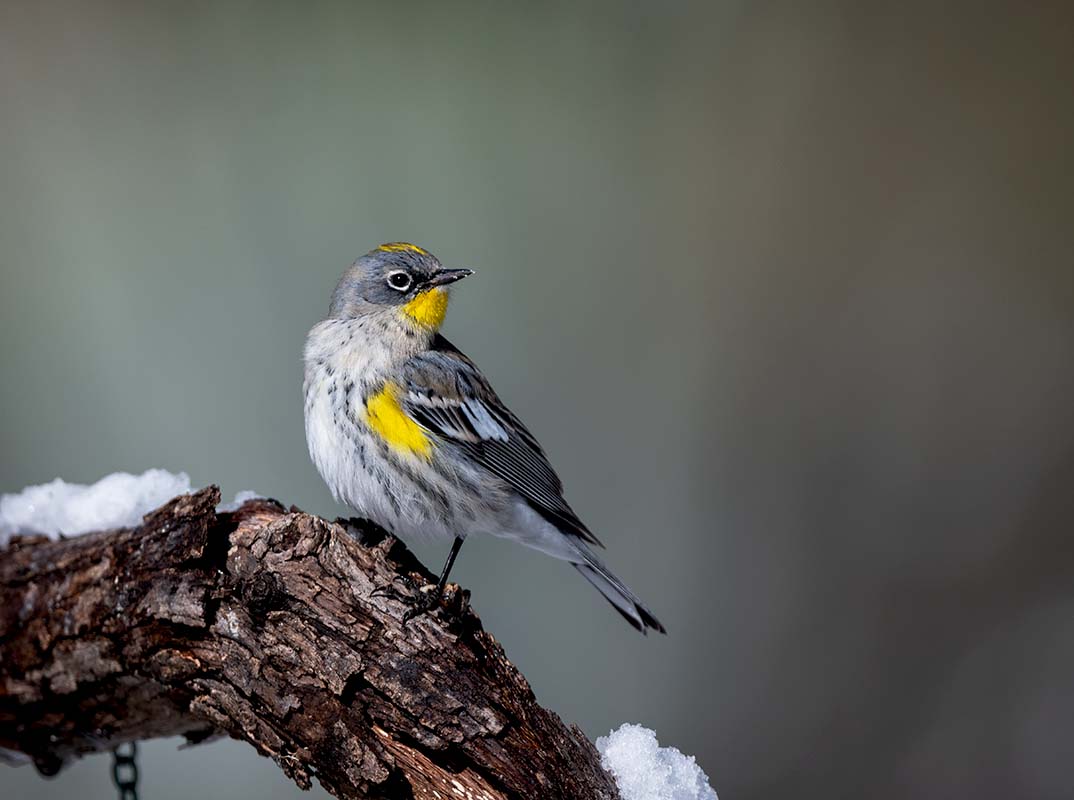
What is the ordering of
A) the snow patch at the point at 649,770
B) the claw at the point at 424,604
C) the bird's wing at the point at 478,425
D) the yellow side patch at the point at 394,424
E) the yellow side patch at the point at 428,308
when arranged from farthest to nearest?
the yellow side patch at the point at 428,308
the bird's wing at the point at 478,425
the yellow side patch at the point at 394,424
the snow patch at the point at 649,770
the claw at the point at 424,604

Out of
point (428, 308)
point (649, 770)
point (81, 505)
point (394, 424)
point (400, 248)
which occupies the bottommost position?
point (649, 770)

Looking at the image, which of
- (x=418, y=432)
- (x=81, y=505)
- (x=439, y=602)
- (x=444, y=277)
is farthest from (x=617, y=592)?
(x=81, y=505)

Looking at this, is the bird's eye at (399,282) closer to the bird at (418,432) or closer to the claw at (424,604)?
the bird at (418,432)

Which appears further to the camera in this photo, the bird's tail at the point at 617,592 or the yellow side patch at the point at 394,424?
the bird's tail at the point at 617,592

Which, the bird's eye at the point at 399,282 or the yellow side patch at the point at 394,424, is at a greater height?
the bird's eye at the point at 399,282

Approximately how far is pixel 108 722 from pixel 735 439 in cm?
344

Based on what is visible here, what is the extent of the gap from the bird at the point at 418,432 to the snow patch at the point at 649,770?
63cm

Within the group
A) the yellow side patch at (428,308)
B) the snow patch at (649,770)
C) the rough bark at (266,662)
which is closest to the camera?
the rough bark at (266,662)

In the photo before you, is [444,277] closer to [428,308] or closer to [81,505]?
[428,308]

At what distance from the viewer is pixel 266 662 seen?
2.07 metres

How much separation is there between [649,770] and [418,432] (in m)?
1.13

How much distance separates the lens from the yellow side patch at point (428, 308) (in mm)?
3107

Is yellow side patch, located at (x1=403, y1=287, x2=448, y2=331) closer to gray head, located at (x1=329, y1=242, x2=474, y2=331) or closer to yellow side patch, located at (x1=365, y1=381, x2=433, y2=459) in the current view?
gray head, located at (x1=329, y1=242, x2=474, y2=331)

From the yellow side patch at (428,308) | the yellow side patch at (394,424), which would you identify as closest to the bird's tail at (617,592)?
the yellow side patch at (394,424)
